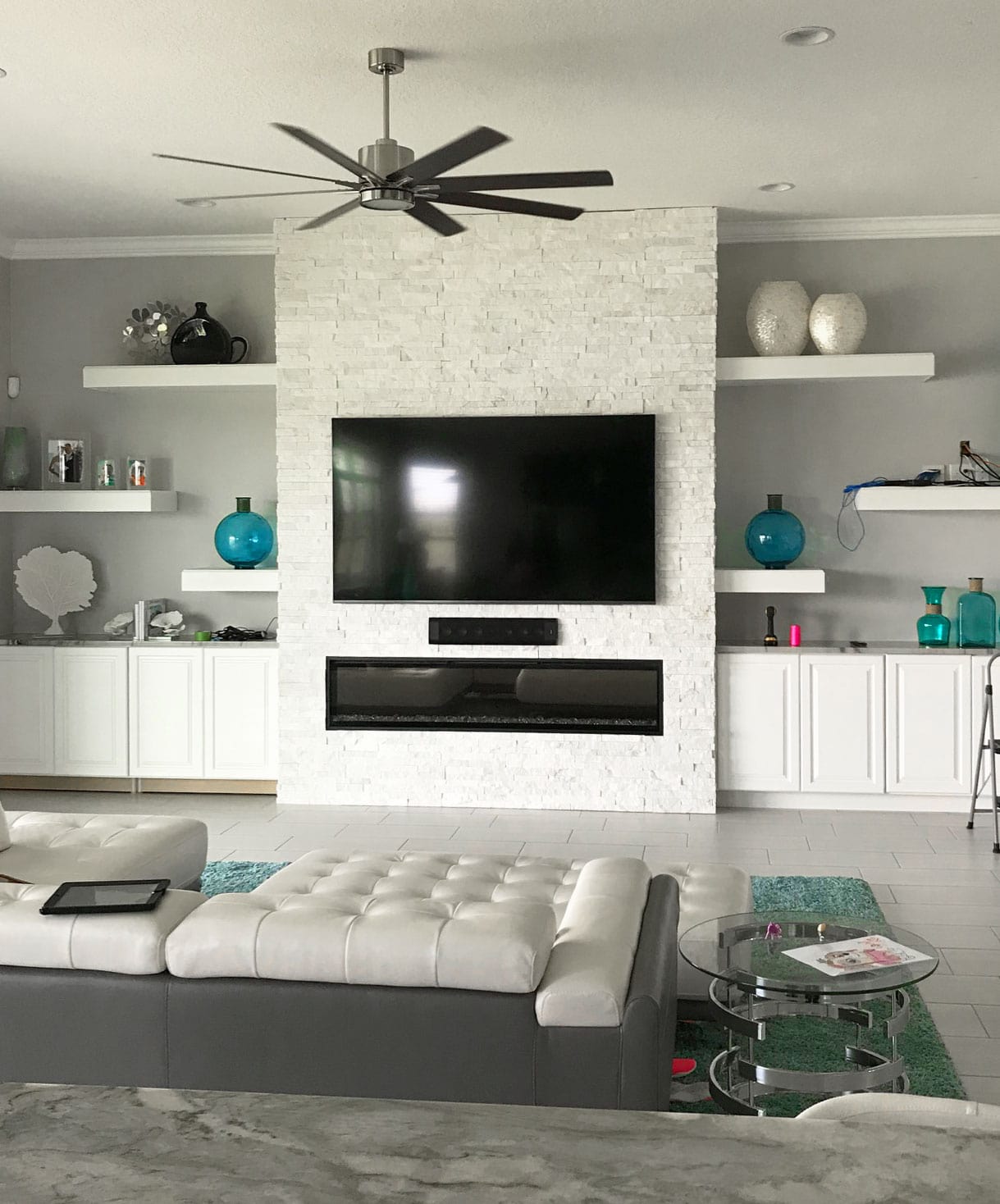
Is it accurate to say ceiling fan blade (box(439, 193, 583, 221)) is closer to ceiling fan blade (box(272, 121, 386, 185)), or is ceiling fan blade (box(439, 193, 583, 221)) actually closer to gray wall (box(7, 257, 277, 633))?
ceiling fan blade (box(272, 121, 386, 185))

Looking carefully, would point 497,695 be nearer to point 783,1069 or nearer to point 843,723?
point 843,723

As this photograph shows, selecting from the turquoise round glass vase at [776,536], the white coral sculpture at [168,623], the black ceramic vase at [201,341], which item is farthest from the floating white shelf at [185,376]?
the turquoise round glass vase at [776,536]

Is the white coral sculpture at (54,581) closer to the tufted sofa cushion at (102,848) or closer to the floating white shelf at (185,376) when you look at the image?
the floating white shelf at (185,376)

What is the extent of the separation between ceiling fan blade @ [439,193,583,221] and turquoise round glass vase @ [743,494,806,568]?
102 inches

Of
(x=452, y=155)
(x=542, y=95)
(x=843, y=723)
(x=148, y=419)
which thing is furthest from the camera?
(x=148, y=419)

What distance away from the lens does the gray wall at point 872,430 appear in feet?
21.1

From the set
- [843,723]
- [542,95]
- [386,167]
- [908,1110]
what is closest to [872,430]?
[843,723]

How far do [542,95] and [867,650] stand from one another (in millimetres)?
3106

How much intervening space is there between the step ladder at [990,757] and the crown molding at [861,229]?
7.16ft

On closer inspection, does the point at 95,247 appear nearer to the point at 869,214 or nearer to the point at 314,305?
the point at 314,305

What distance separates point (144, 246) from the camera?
269 inches

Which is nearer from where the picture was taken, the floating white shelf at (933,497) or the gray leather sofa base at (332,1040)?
the gray leather sofa base at (332,1040)

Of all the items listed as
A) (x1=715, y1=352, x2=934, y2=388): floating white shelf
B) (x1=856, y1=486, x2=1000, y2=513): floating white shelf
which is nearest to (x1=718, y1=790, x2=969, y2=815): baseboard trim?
(x1=856, y1=486, x2=1000, y2=513): floating white shelf

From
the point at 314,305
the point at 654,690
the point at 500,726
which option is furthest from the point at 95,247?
the point at 654,690
